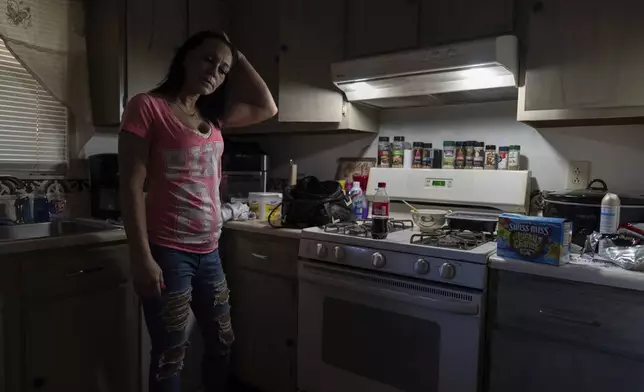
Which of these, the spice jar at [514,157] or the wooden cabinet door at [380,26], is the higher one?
the wooden cabinet door at [380,26]

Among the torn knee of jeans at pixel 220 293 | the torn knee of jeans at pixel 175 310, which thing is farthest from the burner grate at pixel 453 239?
the torn knee of jeans at pixel 175 310

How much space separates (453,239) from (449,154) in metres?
0.58

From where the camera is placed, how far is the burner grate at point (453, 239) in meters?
1.46

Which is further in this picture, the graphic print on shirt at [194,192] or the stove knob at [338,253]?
the stove knob at [338,253]

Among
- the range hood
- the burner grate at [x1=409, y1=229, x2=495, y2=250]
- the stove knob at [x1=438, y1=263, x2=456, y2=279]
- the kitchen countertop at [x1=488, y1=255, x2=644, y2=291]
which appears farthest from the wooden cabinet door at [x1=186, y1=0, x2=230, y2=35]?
the kitchen countertop at [x1=488, y1=255, x2=644, y2=291]

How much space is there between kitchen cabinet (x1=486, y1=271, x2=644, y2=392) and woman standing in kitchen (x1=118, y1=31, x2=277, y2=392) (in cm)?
92

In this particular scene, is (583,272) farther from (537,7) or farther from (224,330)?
(224,330)

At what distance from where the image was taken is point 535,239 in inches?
50.8

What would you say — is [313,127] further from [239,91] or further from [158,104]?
[158,104]

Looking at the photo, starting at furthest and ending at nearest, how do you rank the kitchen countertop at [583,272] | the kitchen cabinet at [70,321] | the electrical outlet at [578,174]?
1. the electrical outlet at [578,174]
2. the kitchen cabinet at [70,321]
3. the kitchen countertop at [583,272]

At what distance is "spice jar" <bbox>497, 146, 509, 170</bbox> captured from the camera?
1841mm

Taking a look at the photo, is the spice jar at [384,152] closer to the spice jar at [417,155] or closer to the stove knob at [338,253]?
the spice jar at [417,155]

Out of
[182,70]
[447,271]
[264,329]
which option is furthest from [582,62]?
[264,329]

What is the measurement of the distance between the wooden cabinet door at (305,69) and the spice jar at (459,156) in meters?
0.57
